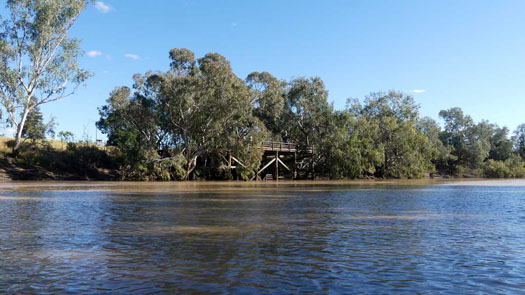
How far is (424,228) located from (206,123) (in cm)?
3657

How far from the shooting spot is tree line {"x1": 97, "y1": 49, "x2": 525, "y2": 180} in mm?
42406

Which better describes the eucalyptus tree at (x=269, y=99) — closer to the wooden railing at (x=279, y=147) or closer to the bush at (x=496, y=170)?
the wooden railing at (x=279, y=147)

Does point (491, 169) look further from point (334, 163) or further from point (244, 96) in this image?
point (244, 96)

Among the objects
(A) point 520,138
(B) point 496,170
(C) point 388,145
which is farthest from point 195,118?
(A) point 520,138

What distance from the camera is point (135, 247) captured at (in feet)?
24.8

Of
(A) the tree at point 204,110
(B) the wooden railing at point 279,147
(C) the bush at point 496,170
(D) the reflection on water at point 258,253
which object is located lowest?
(D) the reflection on water at point 258,253

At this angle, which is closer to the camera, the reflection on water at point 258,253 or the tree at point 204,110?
the reflection on water at point 258,253

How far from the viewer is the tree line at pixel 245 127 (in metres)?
42.4

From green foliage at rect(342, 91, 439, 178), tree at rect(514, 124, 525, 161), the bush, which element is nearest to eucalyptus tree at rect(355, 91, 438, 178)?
green foliage at rect(342, 91, 439, 178)

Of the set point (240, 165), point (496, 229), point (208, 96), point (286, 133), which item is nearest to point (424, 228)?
point (496, 229)

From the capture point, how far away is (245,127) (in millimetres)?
48625

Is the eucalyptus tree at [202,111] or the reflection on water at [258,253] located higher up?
the eucalyptus tree at [202,111]

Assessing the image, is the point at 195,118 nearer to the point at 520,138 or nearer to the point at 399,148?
the point at 399,148

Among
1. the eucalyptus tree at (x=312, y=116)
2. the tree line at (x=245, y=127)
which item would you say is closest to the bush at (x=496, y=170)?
the tree line at (x=245, y=127)
